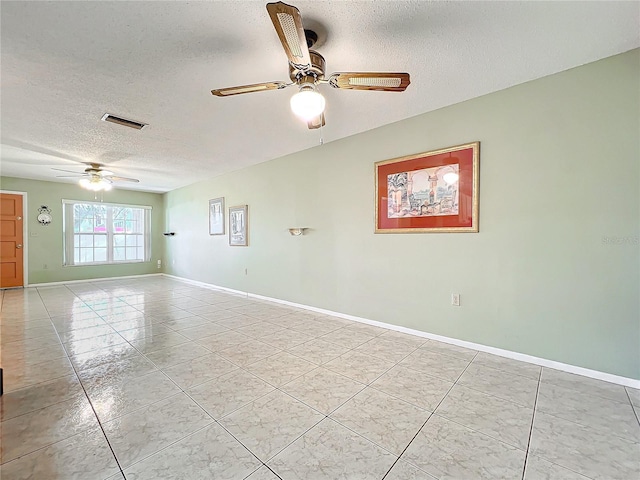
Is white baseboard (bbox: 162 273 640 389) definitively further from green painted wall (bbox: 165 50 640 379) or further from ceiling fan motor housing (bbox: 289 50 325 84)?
ceiling fan motor housing (bbox: 289 50 325 84)

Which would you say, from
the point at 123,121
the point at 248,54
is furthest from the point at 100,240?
the point at 248,54

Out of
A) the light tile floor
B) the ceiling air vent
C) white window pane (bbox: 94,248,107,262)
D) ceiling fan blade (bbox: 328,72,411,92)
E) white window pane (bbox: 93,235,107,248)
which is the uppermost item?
the ceiling air vent

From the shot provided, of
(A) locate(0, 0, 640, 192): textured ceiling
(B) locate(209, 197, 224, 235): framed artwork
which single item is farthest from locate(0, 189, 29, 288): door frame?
(B) locate(209, 197, 224, 235): framed artwork

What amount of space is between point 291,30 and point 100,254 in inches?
332

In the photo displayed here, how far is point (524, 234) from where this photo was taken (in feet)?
8.45

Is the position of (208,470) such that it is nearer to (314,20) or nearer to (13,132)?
(314,20)

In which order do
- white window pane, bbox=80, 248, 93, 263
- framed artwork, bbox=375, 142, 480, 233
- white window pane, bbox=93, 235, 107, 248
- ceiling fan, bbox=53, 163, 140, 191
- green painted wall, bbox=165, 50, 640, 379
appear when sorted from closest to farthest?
1. green painted wall, bbox=165, 50, 640, 379
2. framed artwork, bbox=375, 142, 480, 233
3. ceiling fan, bbox=53, 163, 140, 191
4. white window pane, bbox=80, 248, 93, 263
5. white window pane, bbox=93, 235, 107, 248

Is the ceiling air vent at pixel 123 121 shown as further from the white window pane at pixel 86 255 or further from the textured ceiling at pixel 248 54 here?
the white window pane at pixel 86 255

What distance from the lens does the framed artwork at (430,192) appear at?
2.86 metres

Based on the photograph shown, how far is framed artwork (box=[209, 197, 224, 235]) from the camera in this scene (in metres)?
6.16

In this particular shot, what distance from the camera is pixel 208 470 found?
1388mm

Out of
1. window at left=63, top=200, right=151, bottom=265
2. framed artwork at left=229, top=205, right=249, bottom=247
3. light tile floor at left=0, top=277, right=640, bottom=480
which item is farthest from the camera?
window at left=63, top=200, right=151, bottom=265

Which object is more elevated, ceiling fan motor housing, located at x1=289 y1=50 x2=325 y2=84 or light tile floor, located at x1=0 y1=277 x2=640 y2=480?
ceiling fan motor housing, located at x1=289 y1=50 x2=325 y2=84

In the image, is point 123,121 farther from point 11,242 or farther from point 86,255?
point 86,255
